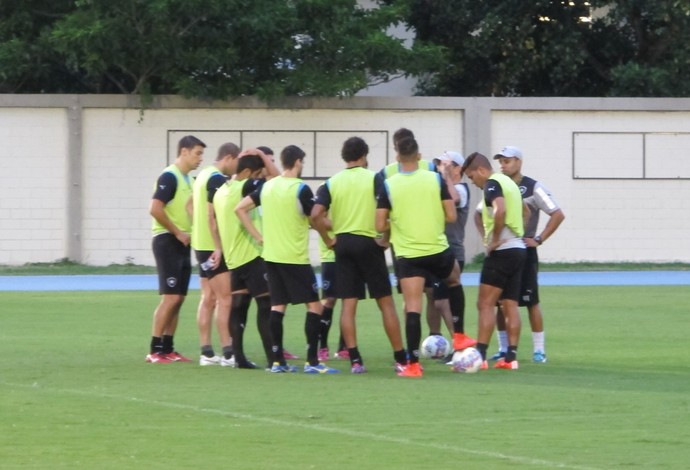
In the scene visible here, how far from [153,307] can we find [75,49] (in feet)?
27.5

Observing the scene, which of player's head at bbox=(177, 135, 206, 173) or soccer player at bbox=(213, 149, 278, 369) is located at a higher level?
player's head at bbox=(177, 135, 206, 173)

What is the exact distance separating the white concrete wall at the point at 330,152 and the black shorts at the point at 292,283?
15.5m

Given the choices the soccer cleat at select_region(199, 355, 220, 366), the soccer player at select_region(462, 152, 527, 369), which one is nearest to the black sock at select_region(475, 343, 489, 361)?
the soccer player at select_region(462, 152, 527, 369)

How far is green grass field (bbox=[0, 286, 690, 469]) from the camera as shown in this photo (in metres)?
8.04

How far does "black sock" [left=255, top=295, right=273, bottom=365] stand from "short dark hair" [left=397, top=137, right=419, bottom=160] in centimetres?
181

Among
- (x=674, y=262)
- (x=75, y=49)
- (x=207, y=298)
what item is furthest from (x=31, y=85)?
(x=207, y=298)

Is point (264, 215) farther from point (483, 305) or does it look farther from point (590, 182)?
point (590, 182)

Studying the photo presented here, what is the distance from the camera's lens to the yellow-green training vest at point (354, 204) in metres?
11.9

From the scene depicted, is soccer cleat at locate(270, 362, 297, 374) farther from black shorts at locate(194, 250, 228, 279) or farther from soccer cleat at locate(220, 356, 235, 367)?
black shorts at locate(194, 250, 228, 279)

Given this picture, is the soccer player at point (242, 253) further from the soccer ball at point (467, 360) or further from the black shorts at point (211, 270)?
the soccer ball at point (467, 360)

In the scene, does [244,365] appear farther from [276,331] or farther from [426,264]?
[426,264]

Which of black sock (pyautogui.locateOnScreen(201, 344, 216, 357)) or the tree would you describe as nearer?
black sock (pyautogui.locateOnScreen(201, 344, 216, 357))

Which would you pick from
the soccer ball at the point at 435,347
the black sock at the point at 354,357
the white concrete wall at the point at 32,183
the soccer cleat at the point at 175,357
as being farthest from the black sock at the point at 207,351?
the white concrete wall at the point at 32,183

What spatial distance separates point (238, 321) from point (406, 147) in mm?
2189
